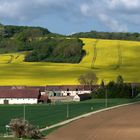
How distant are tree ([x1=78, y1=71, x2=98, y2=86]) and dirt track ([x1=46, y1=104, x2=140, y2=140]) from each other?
5108cm

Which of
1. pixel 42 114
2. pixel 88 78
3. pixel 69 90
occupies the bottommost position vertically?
pixel 42 114

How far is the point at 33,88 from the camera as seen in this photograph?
98.4 m

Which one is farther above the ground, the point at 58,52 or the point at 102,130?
the point at 58,52

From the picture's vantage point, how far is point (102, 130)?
3847 centimetres

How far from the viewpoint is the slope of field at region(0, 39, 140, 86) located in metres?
104

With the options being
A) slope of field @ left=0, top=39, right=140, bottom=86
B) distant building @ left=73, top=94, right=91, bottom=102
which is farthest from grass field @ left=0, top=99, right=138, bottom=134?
slope of field @ left=0, top=39, right=140, bottom=86

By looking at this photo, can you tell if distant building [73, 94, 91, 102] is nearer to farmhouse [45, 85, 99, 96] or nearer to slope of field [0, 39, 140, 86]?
slope of field [0, 39, 140, 86]

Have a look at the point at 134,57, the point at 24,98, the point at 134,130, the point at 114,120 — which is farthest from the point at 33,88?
the point at 134,130

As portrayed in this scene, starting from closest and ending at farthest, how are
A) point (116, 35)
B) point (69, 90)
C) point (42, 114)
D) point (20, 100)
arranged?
1. point (42, 114)
2. point (20, 100)
3. point (69, 90)
4. point (116, 35)

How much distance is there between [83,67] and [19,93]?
21086 mm

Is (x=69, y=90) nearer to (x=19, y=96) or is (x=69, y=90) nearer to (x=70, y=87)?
(x=70, y=87)

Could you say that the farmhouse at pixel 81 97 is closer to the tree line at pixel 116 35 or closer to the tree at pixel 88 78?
the tree at pixel 88 78

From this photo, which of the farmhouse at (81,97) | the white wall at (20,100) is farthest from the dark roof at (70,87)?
the white wall at (20,100)

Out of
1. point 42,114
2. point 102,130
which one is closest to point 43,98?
point 42,114
